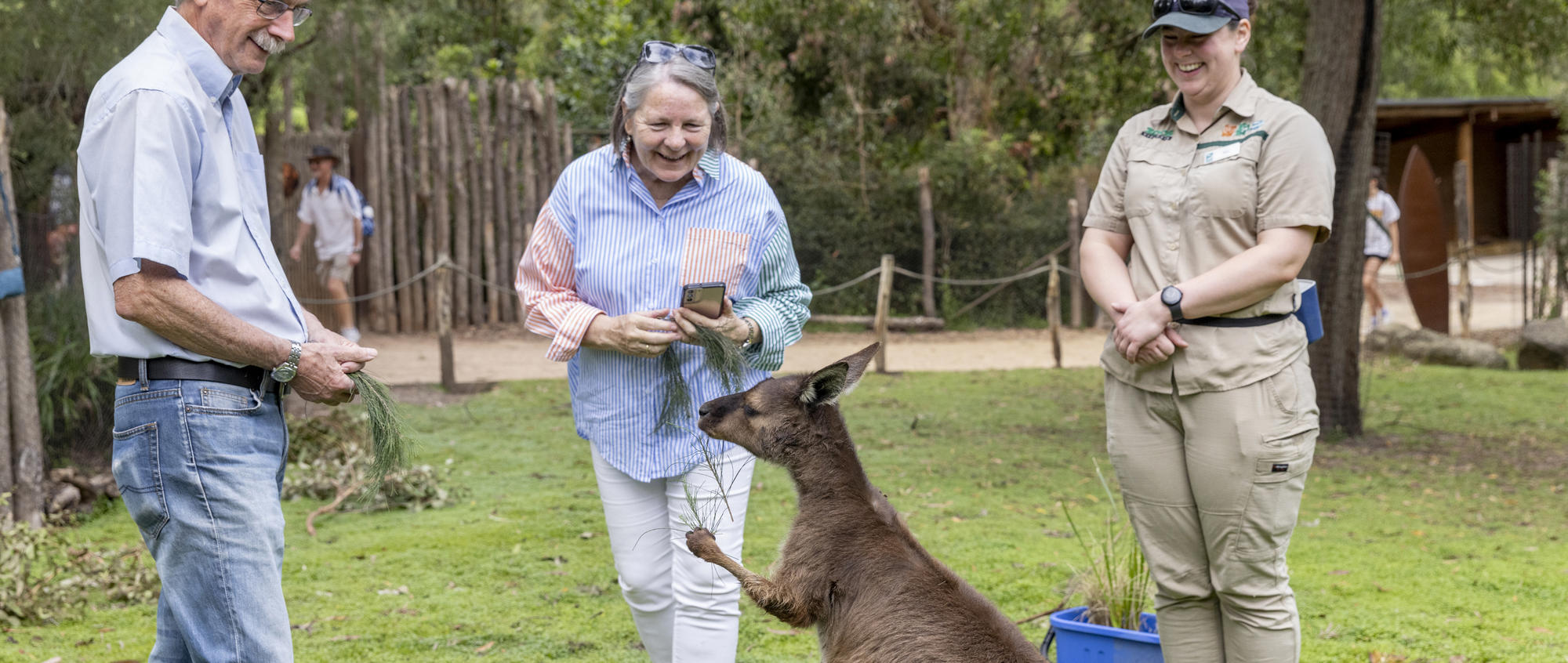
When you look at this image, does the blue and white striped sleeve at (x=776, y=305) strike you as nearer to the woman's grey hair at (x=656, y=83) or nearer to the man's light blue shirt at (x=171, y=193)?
the woman's grey hair at (x=656, y=83)

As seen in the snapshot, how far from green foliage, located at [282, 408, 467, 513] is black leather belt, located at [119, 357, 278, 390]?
431 cm

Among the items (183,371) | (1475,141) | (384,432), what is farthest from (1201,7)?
(1475,141)

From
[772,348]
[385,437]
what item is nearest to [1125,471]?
[772,348]

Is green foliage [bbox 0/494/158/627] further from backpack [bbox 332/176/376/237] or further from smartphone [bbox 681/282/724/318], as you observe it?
backpack [bbox 332/176/376/237]

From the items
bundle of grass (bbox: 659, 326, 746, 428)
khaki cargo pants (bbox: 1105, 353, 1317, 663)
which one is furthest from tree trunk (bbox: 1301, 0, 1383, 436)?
bundle of grass (bbox: 659, 326, 746, 428)

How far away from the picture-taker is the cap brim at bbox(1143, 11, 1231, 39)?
3408mm

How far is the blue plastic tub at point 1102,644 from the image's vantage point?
12.9 ft

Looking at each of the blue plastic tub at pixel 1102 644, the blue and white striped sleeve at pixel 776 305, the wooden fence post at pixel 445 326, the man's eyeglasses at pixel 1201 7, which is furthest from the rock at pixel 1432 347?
the blue and white striped sleeve at pixel 776 305

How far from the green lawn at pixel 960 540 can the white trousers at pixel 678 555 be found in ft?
4.54

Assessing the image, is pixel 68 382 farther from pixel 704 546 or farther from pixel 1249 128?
pixel 1249 128

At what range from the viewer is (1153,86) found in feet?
36.8

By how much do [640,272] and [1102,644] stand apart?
189 cm

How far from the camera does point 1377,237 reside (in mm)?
15555

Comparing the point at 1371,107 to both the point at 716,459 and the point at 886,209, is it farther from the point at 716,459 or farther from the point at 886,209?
the point at 886,209
